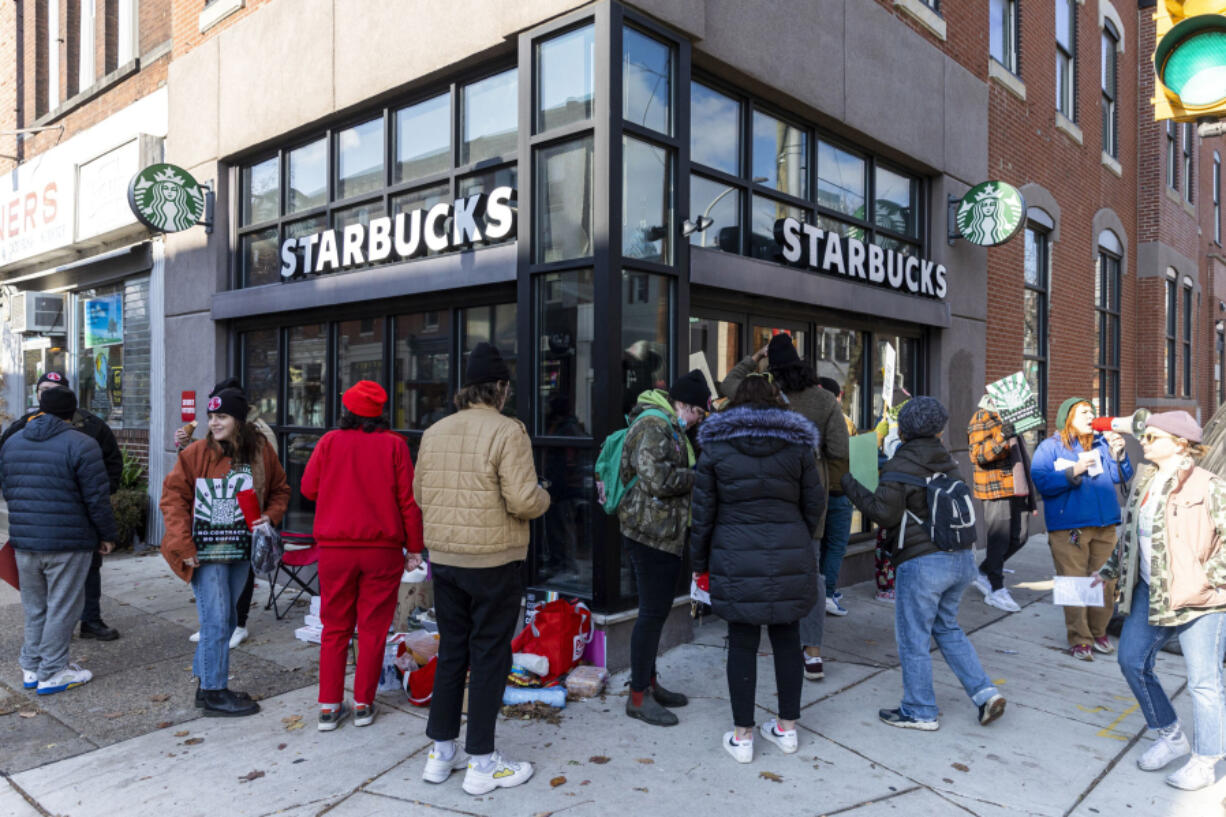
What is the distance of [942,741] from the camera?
430cm

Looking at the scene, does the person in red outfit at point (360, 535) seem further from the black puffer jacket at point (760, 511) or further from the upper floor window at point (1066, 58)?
the upper floor window at point (1066, 58)

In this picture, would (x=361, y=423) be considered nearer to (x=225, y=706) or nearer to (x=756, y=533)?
(x=225, y=706)

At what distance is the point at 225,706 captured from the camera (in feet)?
15.1

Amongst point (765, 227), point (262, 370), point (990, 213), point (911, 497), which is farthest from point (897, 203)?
point (262, 370)

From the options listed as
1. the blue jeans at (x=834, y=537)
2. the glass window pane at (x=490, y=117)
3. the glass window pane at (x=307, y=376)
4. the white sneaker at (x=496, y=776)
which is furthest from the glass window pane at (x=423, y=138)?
the white sneaker at (x=496, y=776)

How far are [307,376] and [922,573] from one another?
6182 millimetres

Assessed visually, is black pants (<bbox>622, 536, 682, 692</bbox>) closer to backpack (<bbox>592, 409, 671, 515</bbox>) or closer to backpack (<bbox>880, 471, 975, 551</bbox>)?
backpack (<bbox>592, 409, 671, 515</bbox>)

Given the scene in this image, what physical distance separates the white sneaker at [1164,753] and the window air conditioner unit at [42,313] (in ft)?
43.3

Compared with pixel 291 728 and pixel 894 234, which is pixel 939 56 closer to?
pixel 894 234

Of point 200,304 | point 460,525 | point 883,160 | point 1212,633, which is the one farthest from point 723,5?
point 200,304

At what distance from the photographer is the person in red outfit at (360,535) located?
4309mm

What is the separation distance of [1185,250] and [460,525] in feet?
58.4

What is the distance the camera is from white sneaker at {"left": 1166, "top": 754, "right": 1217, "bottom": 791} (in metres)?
3.80

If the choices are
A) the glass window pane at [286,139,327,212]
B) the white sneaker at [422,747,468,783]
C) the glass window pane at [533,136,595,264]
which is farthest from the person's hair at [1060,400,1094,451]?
the glass window pane at [286,139,327,212]
